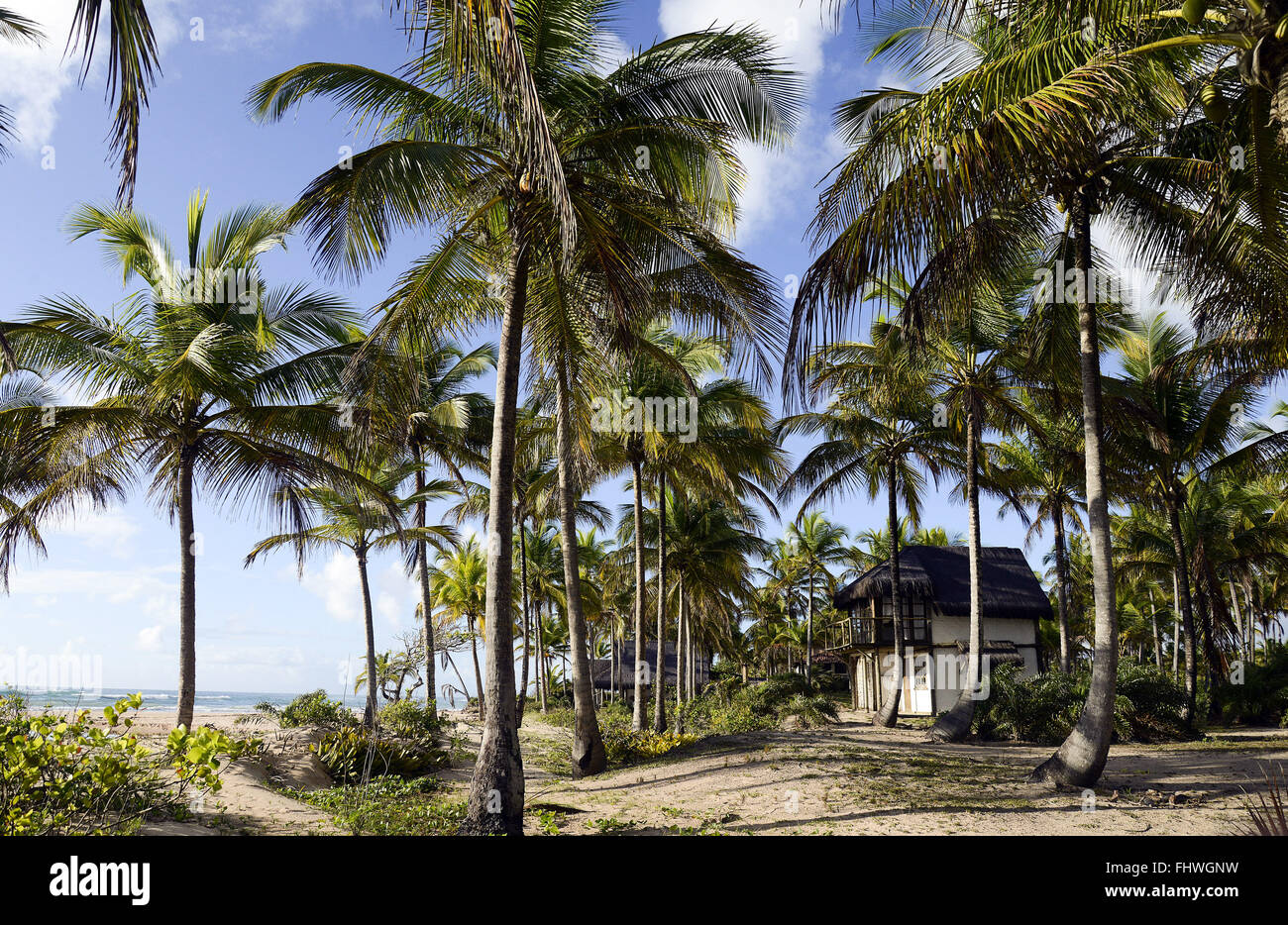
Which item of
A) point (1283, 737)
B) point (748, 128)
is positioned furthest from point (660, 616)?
point (1283, 737)

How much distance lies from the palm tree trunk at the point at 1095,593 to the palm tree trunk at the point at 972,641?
6.75m

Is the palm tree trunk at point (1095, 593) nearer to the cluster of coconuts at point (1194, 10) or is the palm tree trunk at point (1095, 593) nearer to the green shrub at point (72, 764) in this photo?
the cluster of coconuts at point (1194, 10)

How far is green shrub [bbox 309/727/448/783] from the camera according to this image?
13.2m

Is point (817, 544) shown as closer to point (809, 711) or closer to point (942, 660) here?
point (942, 660)

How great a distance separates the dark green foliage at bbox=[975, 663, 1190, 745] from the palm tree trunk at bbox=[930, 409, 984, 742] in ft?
1.84

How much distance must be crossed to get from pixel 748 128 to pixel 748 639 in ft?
150

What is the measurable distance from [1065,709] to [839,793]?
31.1ft

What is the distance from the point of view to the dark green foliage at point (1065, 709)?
16672 millimetres

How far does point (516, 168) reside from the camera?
908cm

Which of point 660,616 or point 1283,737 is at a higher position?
point 660,616

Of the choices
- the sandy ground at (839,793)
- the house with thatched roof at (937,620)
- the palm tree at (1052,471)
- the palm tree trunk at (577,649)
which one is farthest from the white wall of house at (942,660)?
the palm tree trunk at (577,649)

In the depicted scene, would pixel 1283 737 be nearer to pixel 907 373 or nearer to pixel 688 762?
pixel 907 373

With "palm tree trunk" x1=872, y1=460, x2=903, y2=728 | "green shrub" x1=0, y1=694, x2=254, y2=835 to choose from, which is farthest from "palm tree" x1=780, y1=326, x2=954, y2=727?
"green shrub" x1=0, y1=694, x2=254, y2=835
